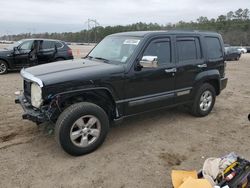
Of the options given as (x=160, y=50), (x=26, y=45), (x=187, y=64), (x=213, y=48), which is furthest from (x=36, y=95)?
(x=26, y=45)

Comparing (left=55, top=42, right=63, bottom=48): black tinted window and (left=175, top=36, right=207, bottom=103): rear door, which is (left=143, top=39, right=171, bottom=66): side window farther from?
(left=55, top=42, right=63, bottom=48): black tinted window

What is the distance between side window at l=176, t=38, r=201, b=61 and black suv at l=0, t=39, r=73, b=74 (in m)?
8.36

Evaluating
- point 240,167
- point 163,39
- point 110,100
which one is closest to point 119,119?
point 110,100

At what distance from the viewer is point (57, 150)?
4.60 metres

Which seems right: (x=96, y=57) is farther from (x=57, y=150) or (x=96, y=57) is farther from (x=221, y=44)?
(x=221, y=44)

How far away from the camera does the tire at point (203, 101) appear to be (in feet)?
20.2

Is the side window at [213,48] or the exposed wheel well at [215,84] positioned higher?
the side window at [213,48]

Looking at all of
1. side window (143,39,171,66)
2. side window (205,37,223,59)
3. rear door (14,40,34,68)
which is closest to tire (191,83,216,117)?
side window (205,37,223,59)

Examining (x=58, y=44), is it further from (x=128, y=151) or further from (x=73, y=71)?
(x=128, y=151)

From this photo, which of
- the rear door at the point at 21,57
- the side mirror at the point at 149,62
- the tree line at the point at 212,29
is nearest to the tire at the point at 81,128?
the side mirror at the point at 149,62

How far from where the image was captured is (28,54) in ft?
41.5

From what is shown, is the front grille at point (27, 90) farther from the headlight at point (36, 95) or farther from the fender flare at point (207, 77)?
the fender flare at point (207, 77)

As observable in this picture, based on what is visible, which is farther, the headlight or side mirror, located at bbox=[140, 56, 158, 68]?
side mirror, located at bbox=[140, 56, 158, 68]

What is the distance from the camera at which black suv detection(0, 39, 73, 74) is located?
1248 centimetres
